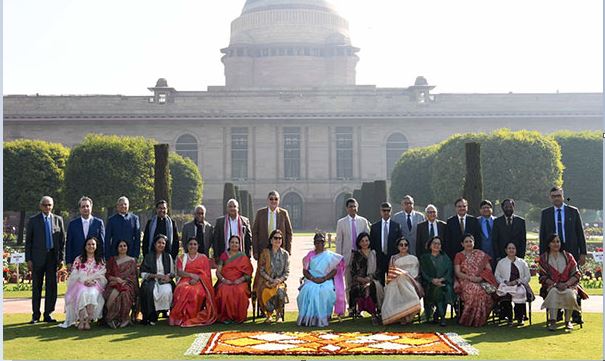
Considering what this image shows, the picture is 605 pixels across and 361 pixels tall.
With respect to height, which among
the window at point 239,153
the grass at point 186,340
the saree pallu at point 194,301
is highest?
the window at point 239,153

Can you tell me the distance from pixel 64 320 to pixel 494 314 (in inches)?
236

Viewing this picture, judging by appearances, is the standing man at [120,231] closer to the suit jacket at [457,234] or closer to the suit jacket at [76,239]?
the suit jacket at [76,239]

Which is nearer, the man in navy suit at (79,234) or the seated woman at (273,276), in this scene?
the seated woman at (273,276)

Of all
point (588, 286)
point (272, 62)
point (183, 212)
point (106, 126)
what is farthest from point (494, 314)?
point (272, 62)

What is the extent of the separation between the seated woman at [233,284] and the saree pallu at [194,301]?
0.44 ft

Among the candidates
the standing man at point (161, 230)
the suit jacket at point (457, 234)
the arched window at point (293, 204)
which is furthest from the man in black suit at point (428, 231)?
the arched window at point (293, 204)

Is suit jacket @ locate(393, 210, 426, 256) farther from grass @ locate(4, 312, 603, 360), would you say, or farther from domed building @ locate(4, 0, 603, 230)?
domed building @ locate(4, 0, 603, 230)

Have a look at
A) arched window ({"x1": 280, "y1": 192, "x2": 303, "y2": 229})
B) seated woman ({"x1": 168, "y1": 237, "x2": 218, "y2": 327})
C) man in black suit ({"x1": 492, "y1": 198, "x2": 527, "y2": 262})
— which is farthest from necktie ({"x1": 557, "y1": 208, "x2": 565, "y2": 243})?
arched window ({"x1": 280, "y1": 192, "x2": 303, "y2": 229})

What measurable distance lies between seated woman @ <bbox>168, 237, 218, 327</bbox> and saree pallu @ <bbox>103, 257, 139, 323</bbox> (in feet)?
1.88

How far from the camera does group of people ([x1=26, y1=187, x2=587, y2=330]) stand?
1091cm

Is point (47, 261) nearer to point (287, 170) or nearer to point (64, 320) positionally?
point (64, 320)

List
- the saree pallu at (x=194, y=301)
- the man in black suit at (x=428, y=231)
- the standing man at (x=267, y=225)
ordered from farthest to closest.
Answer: the standing man at (x=267, y=225) < the man in black suit at (x=428, y=231) < the saree pallu at (x=194, y=301)

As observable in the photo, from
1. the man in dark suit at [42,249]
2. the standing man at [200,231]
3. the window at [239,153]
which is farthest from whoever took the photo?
the window at [239,153]

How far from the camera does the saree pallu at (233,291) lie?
438 inches
